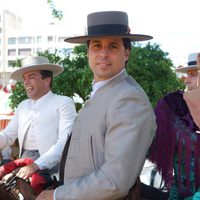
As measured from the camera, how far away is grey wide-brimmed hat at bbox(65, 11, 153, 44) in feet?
7.61

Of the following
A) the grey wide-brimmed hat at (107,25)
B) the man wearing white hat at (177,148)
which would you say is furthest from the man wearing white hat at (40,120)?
the grey wide-brimmed hat at (107,25)

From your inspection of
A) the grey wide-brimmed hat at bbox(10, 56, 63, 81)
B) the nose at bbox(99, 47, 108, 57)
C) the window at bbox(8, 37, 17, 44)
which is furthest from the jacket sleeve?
the window at bbox(8, 37, 17, 44)

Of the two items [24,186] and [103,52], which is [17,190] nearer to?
[24,186]

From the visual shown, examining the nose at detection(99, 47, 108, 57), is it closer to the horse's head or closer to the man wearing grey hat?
the man wearing grey hat

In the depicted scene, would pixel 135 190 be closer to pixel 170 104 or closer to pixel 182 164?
pixel 182 164

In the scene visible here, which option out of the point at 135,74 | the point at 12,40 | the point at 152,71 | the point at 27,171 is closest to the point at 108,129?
the point at 27,171

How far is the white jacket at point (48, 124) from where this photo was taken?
3.85m

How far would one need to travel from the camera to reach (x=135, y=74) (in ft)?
21.9

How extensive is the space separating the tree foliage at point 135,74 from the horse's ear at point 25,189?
3646mm

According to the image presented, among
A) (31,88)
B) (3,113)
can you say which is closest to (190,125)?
(31,88)

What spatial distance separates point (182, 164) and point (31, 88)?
87.2 inches

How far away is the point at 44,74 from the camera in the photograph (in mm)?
4406

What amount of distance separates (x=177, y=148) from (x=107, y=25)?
2.45 ft

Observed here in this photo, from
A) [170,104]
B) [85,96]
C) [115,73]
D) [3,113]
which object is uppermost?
[115,73]
